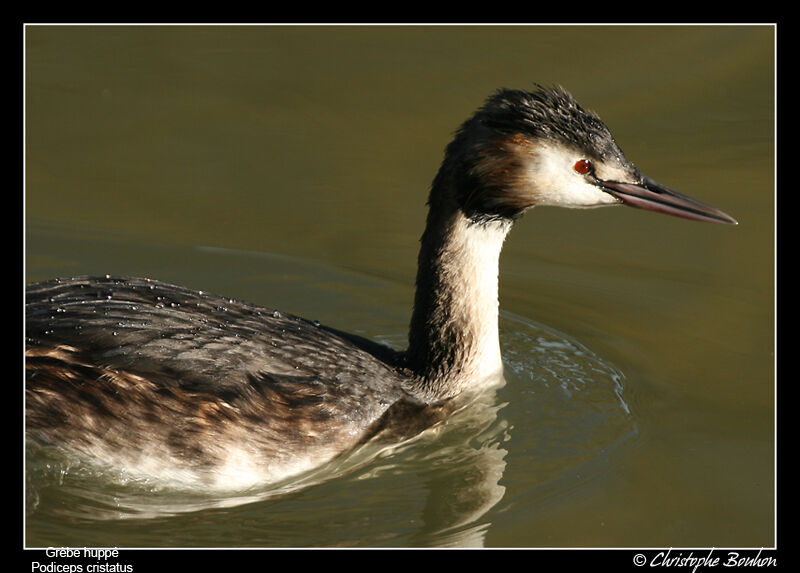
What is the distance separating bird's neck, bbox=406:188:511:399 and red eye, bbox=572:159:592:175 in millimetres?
442

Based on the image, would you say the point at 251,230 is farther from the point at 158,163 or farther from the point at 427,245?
the point at 427,245

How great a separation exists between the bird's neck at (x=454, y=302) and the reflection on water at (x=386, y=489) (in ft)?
0.70

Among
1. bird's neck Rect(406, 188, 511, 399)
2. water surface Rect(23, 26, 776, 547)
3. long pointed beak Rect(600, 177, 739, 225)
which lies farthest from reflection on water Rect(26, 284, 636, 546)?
long pointed beak Rect(600, 177, 739, 225)

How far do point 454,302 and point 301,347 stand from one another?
32.9 inches

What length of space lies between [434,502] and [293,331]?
1.10 metres

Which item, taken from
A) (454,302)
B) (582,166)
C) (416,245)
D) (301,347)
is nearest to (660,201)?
(582,166)

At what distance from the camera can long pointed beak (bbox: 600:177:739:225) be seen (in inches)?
237

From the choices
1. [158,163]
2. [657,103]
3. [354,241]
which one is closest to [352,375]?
[354,241]

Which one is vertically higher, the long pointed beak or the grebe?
the long pointed beak

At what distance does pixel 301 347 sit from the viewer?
591cm

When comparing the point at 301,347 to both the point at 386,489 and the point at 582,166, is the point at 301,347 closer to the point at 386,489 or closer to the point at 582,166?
the point at 386,489

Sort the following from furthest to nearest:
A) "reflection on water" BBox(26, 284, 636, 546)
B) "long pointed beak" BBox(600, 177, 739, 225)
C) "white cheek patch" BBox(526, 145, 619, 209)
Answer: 1. "long pointed beak" BBox(600, 177, 739, 225)
2. "white cheek patch" BBox(526, 145, 619, 209)
3. "reflection on water" BBox(26, 284, 636, 546)

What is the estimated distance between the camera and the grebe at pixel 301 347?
5445 mm

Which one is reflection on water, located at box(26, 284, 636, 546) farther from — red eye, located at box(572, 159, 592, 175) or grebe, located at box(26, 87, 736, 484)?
red eye, located at box(572, 159, 592, 175)
